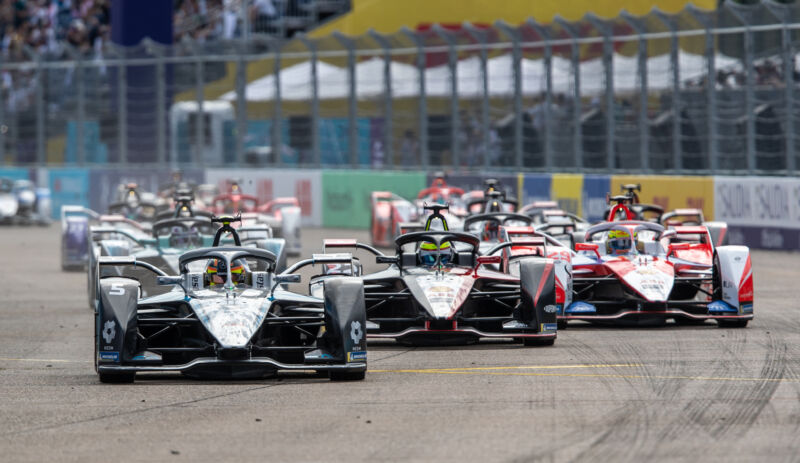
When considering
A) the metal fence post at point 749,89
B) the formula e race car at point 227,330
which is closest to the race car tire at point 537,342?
the formula e race car at point 227,330

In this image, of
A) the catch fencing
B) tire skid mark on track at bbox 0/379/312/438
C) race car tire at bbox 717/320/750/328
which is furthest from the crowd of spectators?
tire skid mark on track at bbox 0/379/312/438

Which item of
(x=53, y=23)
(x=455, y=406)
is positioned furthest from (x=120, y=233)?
(x=53, y=23)

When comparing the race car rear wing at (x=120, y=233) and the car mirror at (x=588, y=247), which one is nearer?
the car mirror at (x=588, y=247)

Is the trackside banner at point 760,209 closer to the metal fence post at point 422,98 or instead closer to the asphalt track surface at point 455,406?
the metal fence post at point 422,98

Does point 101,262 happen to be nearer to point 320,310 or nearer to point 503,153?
point 320,310

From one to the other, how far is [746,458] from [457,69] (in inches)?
872

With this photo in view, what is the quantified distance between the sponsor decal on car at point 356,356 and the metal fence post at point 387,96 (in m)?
20.6

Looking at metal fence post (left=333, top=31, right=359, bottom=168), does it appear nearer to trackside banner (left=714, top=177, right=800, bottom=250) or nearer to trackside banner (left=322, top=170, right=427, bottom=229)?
trackside banner (left=322, top=170, right=427, bottom=229)

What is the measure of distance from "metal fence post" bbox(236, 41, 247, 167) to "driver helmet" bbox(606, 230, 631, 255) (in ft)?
65.3

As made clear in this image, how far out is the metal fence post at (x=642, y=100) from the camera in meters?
24.9

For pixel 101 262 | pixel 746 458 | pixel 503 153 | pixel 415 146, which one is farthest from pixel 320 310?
pixel 415 146

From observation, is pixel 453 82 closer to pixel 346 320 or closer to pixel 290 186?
pixel 290 186

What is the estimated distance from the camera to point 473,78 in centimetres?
2873

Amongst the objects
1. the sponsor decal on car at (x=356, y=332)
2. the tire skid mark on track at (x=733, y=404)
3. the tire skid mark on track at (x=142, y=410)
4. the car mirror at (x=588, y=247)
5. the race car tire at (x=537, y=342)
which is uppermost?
the car mirror at (x=588, y=247)
